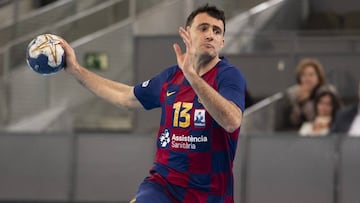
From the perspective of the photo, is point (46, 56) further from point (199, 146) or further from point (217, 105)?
point (217, 105)

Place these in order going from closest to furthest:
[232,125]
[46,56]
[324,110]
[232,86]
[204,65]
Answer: [232,125] → [232,86] → [204,65] → [46,56] → [324,110]

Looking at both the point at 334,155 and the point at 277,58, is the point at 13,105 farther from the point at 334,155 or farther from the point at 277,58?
the point at 334,155

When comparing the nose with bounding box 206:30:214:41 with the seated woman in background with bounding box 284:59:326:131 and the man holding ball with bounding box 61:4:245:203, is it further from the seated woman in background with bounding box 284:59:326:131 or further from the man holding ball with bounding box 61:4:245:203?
the seated woman in background with bounding box 284:59:326:131

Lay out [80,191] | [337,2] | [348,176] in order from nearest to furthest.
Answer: [348,176] → [80,191] → [337,2]

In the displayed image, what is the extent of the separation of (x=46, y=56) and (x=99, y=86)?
0.41m

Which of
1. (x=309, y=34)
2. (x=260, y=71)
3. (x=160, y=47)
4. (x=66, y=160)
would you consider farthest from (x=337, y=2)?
(x=66, y=160)

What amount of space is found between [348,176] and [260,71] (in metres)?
2.01

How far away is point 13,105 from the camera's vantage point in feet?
36.3

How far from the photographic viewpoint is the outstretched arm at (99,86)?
5.55 m

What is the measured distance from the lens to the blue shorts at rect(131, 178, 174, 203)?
4.96m

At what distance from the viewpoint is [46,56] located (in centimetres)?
541

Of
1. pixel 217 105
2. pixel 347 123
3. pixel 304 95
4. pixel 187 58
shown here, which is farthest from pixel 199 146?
pixel 304 95

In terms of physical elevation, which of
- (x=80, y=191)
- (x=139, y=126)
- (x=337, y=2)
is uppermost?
(x=337, y=2)

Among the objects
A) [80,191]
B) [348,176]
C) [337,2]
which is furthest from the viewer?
[337,2]
